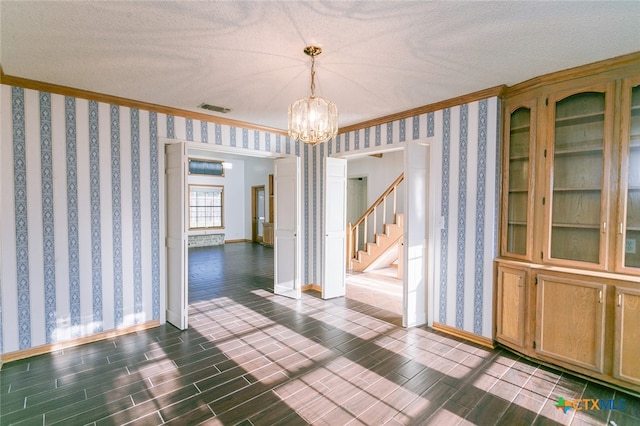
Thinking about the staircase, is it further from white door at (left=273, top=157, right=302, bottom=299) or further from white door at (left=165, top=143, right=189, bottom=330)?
white door at (left=165, top=143, right=189, bottom=330)

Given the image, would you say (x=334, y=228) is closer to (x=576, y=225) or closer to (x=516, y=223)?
(x=516, y=223)

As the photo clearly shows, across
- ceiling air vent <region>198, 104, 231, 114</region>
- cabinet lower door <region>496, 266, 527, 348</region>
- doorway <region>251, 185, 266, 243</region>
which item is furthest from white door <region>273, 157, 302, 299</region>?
doorway <region>251, 185, 266, 243</region>

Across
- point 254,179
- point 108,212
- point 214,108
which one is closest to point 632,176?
point 214,108

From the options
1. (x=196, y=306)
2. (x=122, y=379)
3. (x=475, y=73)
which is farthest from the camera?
(x=196, y=306)

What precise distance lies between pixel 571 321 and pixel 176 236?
4.17 m

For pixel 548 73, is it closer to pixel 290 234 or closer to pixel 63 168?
pixel 290 234

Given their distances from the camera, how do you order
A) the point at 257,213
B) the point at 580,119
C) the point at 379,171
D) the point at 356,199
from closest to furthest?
the point at 580,119
the point at 379,171
the point at 356,199
the point at 257,213

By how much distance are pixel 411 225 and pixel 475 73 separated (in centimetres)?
177

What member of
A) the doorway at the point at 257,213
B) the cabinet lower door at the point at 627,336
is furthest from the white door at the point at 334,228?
the doorway at the point at 257,213

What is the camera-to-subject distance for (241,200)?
11992 mm

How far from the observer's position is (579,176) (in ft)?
9.57

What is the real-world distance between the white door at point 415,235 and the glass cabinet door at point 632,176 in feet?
5.97

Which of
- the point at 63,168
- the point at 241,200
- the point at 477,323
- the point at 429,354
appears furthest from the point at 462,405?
the point at 241,200

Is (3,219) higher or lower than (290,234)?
higher
